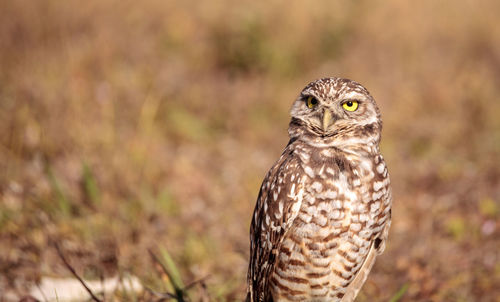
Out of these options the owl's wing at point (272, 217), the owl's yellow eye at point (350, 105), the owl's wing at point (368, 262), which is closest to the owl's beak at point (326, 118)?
the owl's yellow eye at point (350, 105)

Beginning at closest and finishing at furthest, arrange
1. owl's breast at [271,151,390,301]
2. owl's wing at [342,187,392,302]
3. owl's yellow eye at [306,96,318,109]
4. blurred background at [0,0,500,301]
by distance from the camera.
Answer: owl's breast at [271,151,390,301]
owl's yellow eye at [306,96,318,109]
owl's wing at [342,187,392,302]
blurred background at [0,0,500,301]

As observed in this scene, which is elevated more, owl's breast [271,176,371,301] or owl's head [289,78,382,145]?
owl's head [289,78,382,145]

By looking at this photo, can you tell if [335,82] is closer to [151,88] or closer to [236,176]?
[236,176]

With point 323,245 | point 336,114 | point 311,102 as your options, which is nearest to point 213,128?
point 311,102

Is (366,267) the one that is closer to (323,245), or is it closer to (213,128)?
(323,245)

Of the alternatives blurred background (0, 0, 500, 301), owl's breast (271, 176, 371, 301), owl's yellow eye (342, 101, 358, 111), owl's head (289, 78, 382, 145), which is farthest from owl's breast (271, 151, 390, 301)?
blurred background (0, 0, 500, 301)

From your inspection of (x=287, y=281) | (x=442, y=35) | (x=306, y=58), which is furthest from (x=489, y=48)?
(x=287, y=281)

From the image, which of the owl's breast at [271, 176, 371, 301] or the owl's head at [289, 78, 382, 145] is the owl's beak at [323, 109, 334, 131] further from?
the owl's breast at [271, 176, 371, 301]

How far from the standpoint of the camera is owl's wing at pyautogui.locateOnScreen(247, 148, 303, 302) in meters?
2.23

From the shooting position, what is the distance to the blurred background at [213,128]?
11.3ft

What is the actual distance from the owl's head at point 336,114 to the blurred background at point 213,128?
976 millimetres

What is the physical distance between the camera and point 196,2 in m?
7.09

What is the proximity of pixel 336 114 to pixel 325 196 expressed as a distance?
42 centimetres

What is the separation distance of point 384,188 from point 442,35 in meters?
5.78
